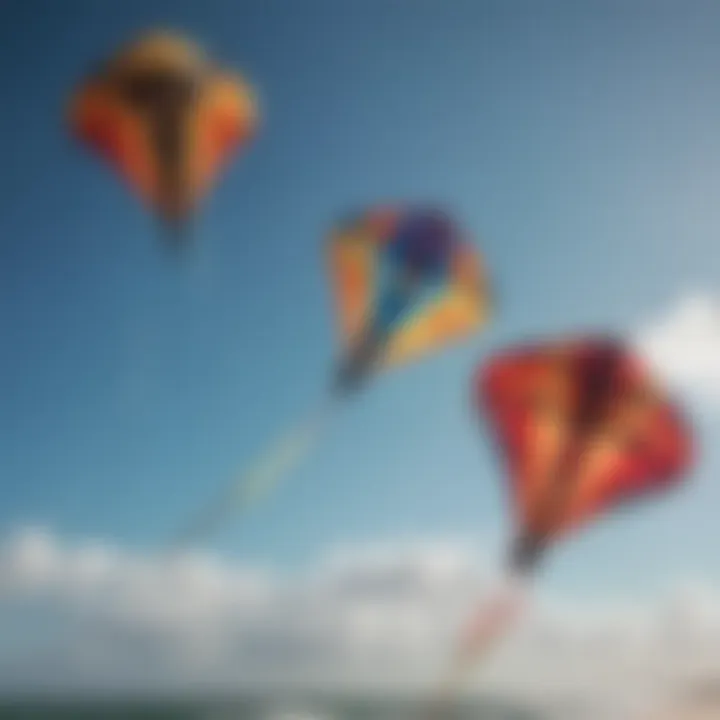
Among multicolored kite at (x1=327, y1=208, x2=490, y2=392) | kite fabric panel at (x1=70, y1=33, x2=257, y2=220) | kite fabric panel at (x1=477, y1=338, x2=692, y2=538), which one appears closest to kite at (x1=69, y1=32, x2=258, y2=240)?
kite fabric panel at (x1=70, y1=33, x2=257, y2=220)

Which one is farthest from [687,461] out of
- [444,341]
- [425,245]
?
[425,245]

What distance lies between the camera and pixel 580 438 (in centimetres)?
285

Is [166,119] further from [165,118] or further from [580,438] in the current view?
[580,438]

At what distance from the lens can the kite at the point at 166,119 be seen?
9.11ft

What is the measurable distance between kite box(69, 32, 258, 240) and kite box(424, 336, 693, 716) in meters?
0.93

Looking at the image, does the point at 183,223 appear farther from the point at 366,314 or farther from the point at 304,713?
the point at 304,713

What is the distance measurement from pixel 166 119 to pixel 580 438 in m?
1.43

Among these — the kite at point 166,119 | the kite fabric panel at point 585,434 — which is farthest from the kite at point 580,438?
the kite at point 166,119

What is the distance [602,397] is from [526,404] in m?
0.21

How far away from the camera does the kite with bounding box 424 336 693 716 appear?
9.14 feet

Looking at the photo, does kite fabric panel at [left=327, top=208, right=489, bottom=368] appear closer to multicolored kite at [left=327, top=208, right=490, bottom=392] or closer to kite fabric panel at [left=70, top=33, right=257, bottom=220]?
multicolored kite at [left=327, top=208, right=490, bottom=392]

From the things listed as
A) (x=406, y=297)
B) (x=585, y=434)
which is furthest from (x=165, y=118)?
(x=585, y=434)

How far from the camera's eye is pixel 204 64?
2785 millimetres

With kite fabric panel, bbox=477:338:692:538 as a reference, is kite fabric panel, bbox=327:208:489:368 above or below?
above
